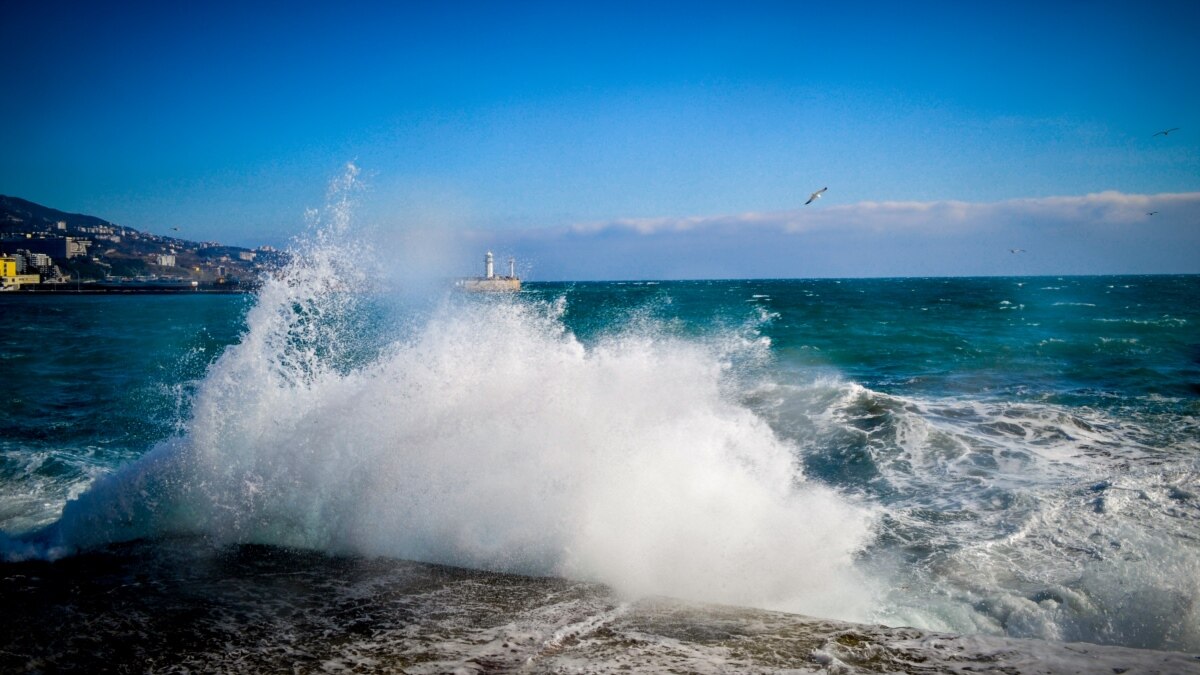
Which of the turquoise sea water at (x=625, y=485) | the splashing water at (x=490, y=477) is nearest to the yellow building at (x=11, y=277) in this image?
the turquoise sea water at (x=625, y=485)

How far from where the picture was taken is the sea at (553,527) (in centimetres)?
408

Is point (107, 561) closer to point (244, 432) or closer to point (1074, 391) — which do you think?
point (244, 432)

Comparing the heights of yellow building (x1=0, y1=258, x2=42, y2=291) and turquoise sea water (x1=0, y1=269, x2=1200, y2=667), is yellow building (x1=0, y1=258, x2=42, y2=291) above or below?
above

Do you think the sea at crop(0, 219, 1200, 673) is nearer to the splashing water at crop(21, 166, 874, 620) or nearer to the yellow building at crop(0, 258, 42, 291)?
the splashing water at crop(21, 166, 874, 620)

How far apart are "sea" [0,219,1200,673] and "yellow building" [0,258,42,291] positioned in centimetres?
10965

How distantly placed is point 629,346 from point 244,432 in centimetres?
529

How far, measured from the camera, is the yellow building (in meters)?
94.2

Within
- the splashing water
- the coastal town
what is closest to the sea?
the splashing water

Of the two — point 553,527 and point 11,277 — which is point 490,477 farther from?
point 11,277

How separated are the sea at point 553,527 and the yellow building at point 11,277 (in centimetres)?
10965

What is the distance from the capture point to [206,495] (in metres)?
6.64

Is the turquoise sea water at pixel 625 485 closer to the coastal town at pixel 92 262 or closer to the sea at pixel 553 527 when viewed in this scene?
the sea at pixel 553 527

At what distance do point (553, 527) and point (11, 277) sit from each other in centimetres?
12278

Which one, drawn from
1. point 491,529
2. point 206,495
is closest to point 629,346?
point 491,529
